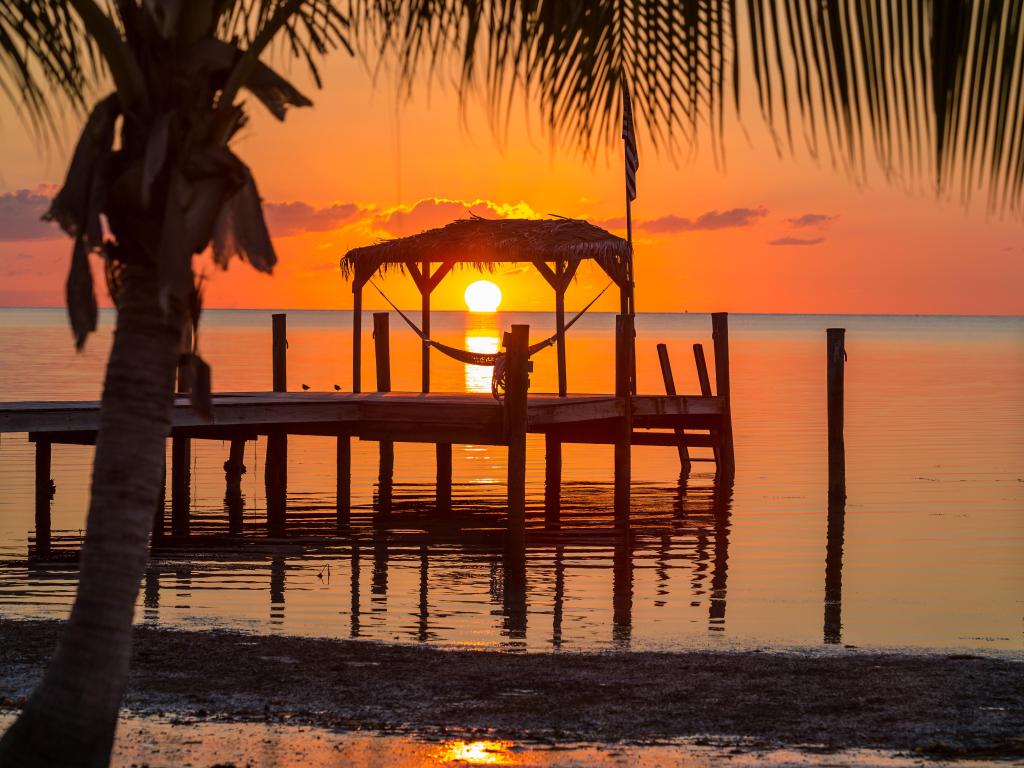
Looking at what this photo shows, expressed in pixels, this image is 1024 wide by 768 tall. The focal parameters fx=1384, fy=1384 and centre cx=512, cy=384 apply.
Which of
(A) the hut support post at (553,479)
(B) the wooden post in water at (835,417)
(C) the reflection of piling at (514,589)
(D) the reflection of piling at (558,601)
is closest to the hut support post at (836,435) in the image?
(B) the wooden post in water at (835,417)

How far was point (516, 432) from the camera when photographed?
51.4 feet

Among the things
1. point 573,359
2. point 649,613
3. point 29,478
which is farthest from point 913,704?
point 573,359

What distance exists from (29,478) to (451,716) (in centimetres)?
1775

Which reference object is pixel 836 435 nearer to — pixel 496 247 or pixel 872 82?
pixel 496 247

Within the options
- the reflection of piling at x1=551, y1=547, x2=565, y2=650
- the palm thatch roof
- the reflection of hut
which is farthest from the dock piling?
the reflection of piling at x1=551, y1=547, x2=565, y2=650

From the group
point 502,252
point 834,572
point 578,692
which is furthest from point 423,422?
point 578,692

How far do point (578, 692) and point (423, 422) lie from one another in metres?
8.39

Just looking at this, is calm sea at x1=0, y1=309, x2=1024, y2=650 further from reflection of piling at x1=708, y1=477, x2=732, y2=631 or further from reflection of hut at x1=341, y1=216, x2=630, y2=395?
reflection of hut at x1=341, y1=216, x2=630, y2=395

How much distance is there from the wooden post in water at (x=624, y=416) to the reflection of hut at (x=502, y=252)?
44 centimetres

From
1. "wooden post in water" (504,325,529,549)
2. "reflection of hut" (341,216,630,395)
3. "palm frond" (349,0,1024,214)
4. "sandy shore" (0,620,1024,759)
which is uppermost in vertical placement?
"reflection of hut" (341,216,630,395)

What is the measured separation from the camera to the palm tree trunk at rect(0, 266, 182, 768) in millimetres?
4602

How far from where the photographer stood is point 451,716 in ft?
25.4

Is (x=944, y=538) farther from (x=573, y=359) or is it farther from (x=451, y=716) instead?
(x=573, y=359)

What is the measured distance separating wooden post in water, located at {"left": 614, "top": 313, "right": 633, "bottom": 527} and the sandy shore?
8.41 metres
